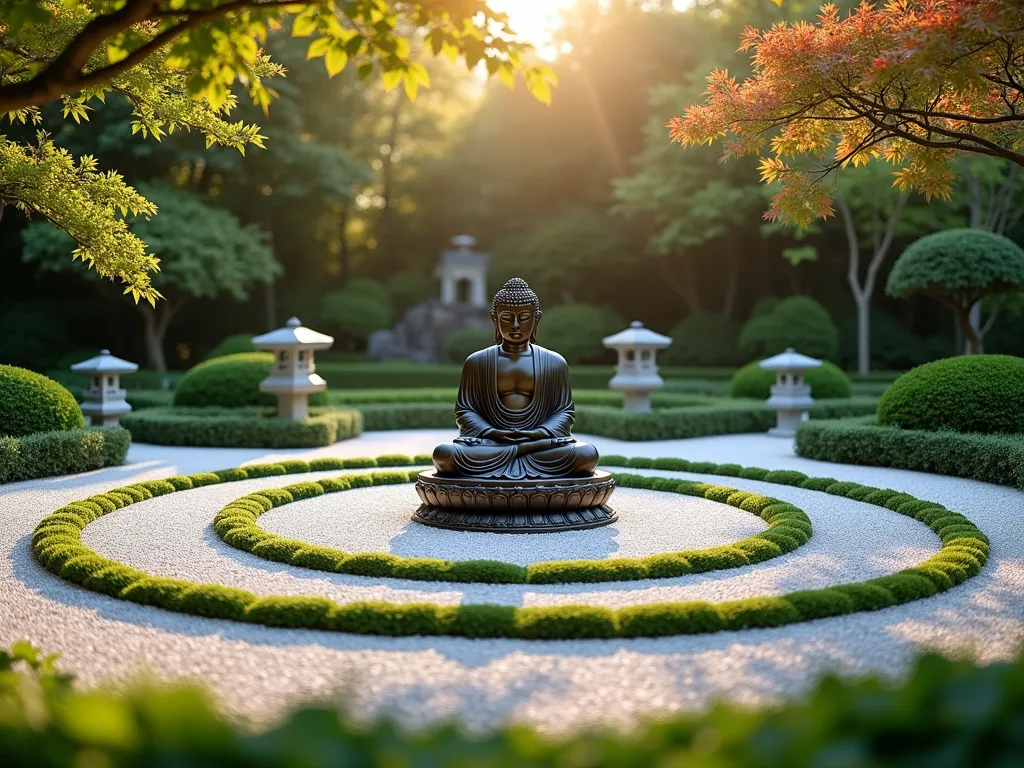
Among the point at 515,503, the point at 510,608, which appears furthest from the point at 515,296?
the point at 510,608

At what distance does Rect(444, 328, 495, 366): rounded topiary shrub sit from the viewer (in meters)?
29.2

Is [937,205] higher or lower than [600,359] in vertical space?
higher

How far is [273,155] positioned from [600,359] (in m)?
13.6

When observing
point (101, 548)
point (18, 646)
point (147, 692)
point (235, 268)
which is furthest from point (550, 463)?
point (235, 268)

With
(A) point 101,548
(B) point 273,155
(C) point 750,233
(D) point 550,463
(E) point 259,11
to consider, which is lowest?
Answer: (A) point 101,548

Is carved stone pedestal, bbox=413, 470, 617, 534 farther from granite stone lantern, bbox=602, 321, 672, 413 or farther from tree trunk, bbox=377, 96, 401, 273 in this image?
tree trunk, bbox=377, 96, 401, 273

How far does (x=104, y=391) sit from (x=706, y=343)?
20.1 m

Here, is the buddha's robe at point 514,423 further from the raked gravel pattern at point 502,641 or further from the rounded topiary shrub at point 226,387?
the rounded topiary shrub at point 226,387

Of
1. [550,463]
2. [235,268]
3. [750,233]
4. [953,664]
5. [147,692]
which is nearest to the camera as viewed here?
[147,692]

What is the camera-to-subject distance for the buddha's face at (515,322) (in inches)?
340

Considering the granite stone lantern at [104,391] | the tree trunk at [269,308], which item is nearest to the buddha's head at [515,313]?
the granite stone lantern at [104,391]

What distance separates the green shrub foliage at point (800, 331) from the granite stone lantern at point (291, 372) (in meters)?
15.5

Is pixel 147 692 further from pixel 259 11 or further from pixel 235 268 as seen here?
pixel 235 268

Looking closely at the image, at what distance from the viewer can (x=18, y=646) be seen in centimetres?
412
